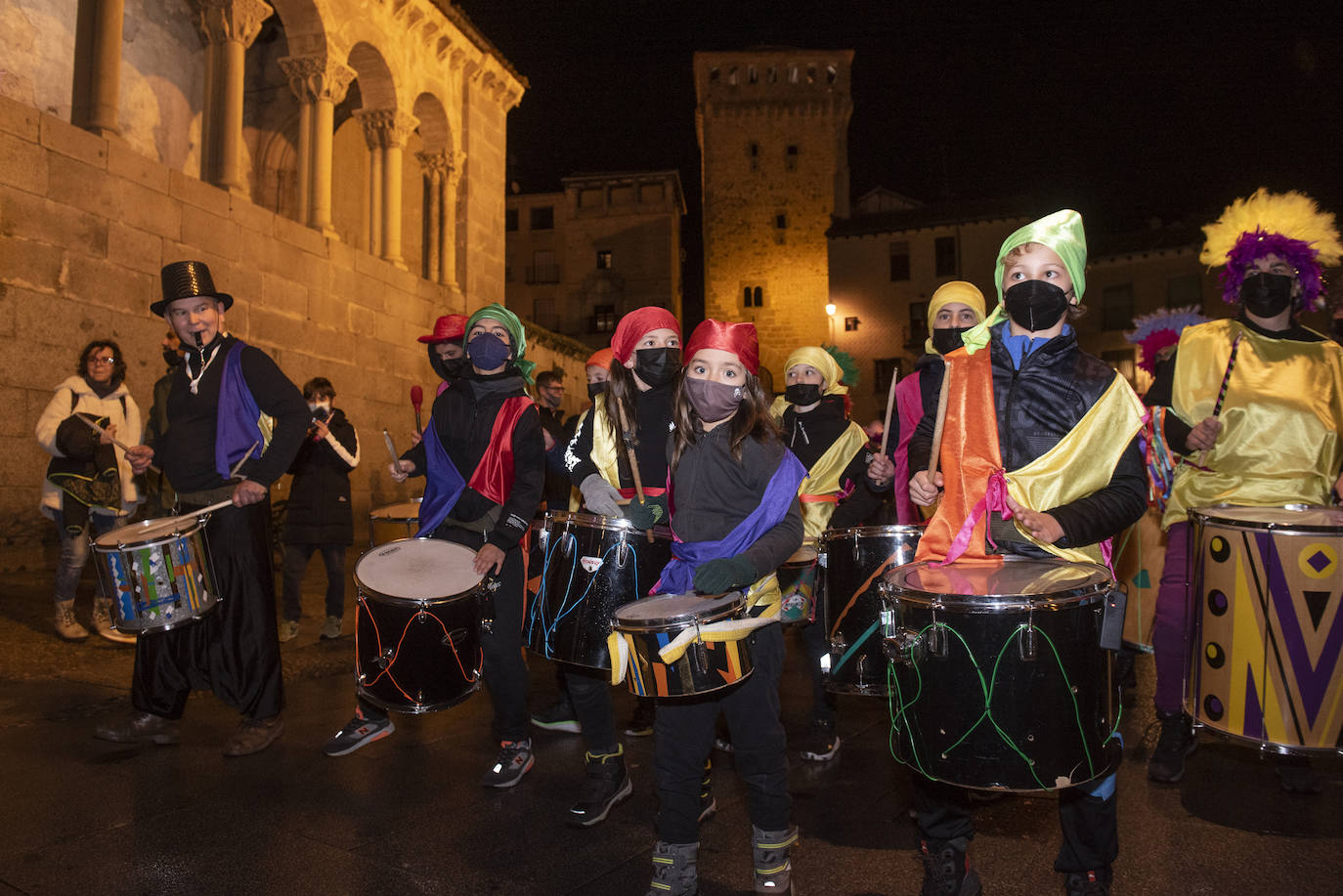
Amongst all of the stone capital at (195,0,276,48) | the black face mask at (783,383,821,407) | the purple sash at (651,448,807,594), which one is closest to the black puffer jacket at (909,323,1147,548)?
the purple sash at (651,448,807,594)

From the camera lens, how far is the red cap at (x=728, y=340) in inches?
122

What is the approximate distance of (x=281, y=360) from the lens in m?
11.2

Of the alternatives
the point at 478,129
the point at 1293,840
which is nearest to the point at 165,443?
the point at 1293,840

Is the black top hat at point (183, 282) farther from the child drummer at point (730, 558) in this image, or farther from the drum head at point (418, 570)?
the child drummer at point (730, 558)

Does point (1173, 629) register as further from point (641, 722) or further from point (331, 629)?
point (331, 629)

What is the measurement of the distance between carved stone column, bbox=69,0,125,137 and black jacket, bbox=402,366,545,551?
23.6 feet

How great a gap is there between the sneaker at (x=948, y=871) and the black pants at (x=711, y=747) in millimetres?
476

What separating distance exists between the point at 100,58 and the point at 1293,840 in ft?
36.5

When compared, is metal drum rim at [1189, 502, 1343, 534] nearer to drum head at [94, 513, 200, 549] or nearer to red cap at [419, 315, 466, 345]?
red cap at [419, 315, 466, 345]

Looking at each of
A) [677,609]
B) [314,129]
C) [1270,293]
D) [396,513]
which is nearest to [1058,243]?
[677,609]

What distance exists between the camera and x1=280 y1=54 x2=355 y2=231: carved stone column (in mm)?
12344

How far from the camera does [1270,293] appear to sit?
3.96 meters

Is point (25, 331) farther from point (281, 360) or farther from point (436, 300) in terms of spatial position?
point (436, 300)

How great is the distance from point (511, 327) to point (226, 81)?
9180 mm
